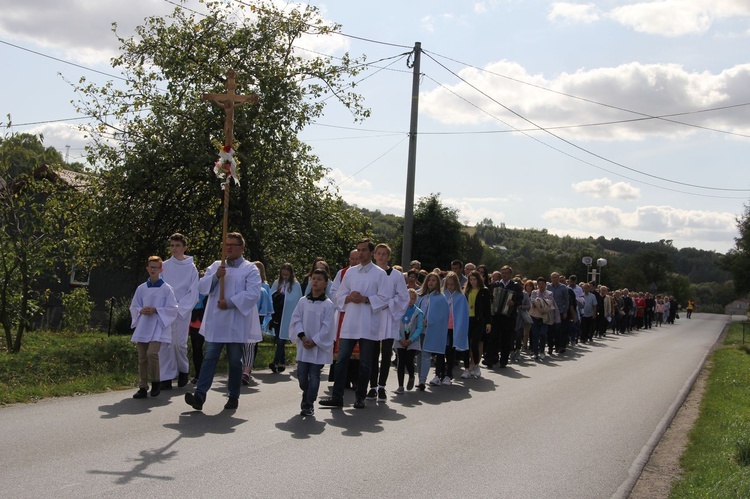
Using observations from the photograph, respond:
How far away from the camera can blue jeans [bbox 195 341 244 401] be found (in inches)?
370

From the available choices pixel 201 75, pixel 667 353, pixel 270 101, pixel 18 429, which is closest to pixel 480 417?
pixel 18 429

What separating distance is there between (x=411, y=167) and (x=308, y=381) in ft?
42.8

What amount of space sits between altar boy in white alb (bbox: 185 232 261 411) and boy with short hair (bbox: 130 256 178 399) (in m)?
1.04

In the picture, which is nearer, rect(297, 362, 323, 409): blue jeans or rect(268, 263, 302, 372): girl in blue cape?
rect(297, 362, 323, 409): blue jeans

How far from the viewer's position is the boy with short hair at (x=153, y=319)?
1049cm

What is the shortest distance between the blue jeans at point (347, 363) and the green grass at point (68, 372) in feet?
9.73

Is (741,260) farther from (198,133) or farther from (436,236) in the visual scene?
(198,133)

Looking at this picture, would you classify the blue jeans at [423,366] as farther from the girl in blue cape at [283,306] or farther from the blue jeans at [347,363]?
the blue jeans at [347,363]

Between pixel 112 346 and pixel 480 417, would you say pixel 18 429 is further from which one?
pixel 112 346

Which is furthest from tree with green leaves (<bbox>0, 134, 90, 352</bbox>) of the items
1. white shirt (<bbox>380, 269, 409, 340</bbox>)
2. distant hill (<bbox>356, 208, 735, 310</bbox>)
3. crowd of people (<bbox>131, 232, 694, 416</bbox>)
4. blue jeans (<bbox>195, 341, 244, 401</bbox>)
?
distant hill (<bbox>356, 208, 735, 310</bbox>)

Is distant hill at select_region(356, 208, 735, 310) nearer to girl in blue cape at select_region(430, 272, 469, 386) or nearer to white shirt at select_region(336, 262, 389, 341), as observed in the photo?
girl in blue cape at select_region(430, 272, 469, 386)

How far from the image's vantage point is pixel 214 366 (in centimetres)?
945

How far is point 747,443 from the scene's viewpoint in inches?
336

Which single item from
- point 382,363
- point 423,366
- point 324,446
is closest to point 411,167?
point 423,366
